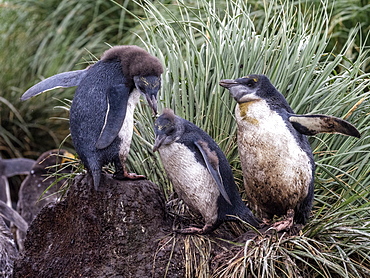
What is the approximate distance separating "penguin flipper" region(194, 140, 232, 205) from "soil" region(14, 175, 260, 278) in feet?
1.14

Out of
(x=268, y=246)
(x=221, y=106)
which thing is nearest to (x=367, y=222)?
(x=268, y=246)

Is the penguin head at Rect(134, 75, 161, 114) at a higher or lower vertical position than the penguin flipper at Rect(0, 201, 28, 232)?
higher

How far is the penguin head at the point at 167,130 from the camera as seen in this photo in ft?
11.7

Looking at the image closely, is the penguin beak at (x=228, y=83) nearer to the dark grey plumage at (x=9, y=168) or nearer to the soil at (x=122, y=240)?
the soil at (x=122, y=240)

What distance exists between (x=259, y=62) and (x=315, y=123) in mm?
1146

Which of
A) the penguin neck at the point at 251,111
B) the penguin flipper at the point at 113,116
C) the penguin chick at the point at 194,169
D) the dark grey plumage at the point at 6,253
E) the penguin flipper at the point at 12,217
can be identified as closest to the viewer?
the penguin flipper at the point at 113,116

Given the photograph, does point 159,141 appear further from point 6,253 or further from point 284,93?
point 6,253

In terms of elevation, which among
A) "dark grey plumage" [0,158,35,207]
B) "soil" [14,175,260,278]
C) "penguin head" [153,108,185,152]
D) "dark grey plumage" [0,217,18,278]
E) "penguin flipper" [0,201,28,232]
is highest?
"penguin head" [153,108,185,152]

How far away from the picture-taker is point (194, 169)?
360 cm

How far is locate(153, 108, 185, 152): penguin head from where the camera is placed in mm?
3557

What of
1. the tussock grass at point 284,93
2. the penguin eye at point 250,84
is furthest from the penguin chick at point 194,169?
the tussock grass at point 284,93

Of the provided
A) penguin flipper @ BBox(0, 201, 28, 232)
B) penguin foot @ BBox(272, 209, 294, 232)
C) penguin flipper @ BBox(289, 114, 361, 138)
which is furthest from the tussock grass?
penguin flipper @ BBox(0, 201, 28, 232)

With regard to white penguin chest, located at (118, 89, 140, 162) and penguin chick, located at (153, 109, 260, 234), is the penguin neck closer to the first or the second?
penguin chick, located at (153, 109, 260, 234)

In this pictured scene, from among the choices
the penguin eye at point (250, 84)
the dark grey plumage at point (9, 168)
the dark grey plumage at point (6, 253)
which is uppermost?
the penguin eye at point (250, 84)
